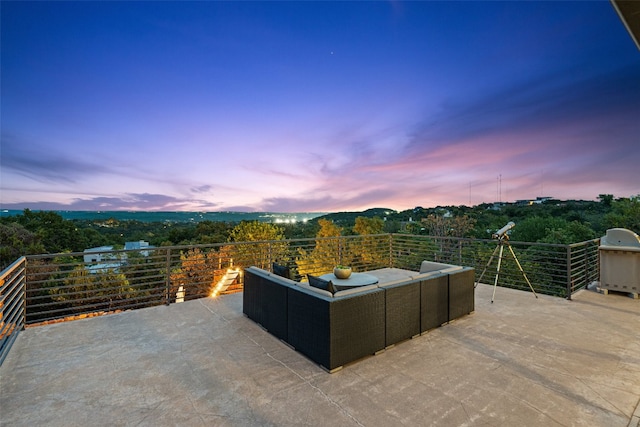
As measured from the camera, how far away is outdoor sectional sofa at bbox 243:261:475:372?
242 centimetres

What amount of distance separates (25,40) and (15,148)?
13.0 feet

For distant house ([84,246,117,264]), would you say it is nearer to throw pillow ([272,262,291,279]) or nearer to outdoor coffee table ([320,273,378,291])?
throw pillow ([272,262,291,279])

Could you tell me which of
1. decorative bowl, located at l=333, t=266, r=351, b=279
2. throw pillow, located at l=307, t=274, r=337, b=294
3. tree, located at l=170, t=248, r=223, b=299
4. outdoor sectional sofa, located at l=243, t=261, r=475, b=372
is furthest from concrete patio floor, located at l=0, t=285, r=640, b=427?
decorative bowl, located at l=333, t=266, r=351, b=279

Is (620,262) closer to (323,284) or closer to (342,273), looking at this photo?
(342,273)

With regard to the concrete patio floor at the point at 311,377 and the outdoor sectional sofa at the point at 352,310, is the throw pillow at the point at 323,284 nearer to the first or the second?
the outdoor sectional sofa at the point at 352,310

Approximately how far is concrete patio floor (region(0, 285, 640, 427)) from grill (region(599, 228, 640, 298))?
124 cm

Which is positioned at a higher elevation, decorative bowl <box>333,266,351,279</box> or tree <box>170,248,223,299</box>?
decorative bowl <box>333,266,351,279</box>

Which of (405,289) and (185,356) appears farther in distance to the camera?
(405,289)

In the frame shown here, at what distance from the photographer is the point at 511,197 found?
1266 cm

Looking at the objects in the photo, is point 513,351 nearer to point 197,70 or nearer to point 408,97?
point 408,97

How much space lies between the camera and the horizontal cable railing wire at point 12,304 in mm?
2701

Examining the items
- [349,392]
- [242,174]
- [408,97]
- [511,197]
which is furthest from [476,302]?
[511,197]

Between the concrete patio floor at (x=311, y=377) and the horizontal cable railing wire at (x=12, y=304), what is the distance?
0.45 feet

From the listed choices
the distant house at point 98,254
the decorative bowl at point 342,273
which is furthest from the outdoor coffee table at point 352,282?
the distant house at point 98,254
